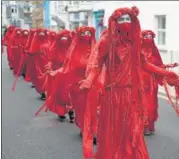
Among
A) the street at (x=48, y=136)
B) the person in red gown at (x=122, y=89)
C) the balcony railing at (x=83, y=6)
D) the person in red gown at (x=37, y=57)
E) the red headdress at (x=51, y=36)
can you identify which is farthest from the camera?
the balcony railing at (x=83, y=6)

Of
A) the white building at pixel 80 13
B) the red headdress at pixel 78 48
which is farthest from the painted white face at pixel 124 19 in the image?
the white building at pixel 80 13

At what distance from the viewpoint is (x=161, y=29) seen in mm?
19922

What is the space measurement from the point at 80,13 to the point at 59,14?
950cm

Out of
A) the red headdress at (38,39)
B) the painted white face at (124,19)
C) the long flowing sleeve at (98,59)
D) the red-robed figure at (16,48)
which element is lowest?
the red-robed figure at (16,48)

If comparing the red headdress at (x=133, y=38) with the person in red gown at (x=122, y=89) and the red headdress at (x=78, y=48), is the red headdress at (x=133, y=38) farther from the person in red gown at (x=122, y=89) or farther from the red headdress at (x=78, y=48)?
the red headdress at (x=78, y=48)

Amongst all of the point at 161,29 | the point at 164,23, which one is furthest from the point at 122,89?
the point at 164,23

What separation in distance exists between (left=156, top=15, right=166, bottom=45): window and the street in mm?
8515

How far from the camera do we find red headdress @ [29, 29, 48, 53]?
42.8 ft

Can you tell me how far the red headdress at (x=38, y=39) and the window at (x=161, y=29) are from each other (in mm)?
7783

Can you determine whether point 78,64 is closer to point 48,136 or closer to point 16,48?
point 48,136

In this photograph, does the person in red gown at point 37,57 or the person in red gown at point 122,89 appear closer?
the person in red gown at point 122,89

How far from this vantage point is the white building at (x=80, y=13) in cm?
3369

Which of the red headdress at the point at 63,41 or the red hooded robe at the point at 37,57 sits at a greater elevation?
the red headdress at the point at 63,41

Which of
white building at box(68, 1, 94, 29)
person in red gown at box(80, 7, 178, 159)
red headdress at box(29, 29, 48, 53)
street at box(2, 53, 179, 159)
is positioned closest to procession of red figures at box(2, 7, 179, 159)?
person in red gown at box(80, 7, 178, 159)
